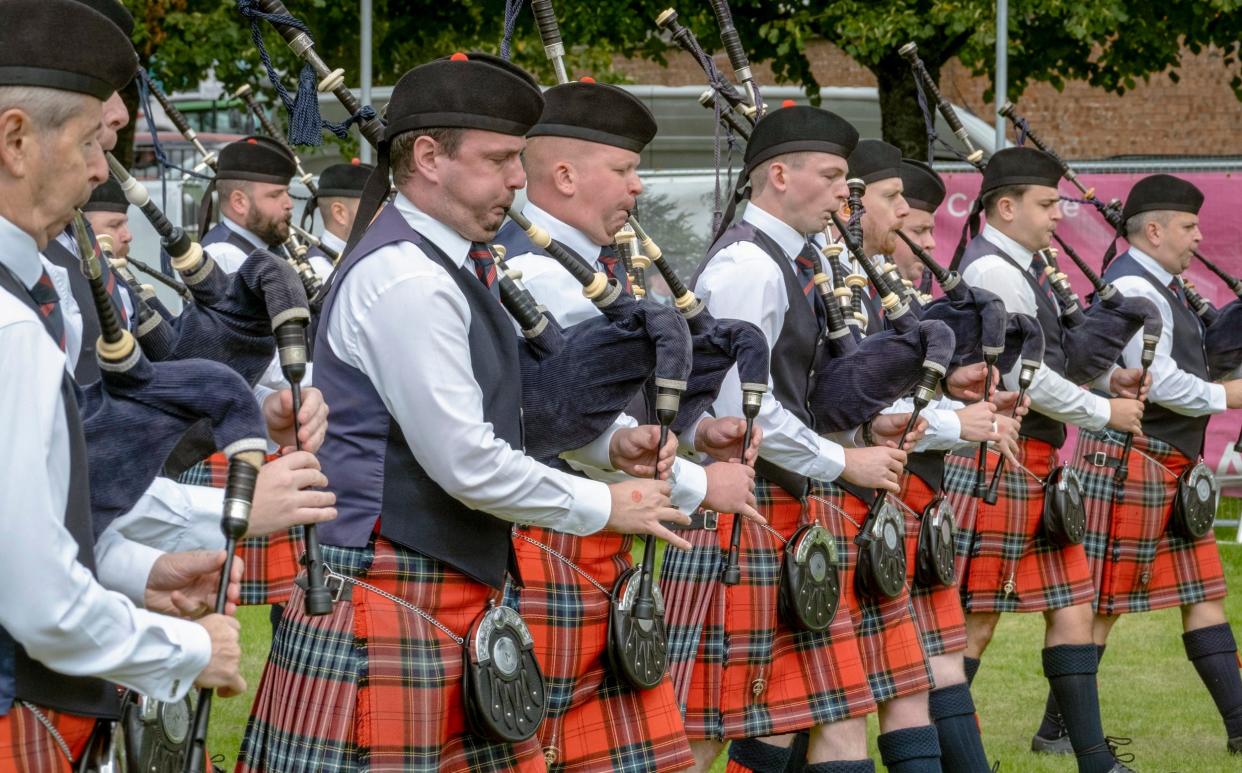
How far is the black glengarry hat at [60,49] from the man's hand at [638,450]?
4.50 feet

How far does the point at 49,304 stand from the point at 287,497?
1.32 feet

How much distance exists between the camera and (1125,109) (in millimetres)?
19281

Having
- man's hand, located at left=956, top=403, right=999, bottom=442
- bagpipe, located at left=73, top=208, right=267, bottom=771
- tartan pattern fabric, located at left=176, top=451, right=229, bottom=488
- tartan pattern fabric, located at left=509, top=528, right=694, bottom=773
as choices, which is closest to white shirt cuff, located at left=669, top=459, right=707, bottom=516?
tartan pattern fabric, located at left=509, top=528, right=694, bottom=773

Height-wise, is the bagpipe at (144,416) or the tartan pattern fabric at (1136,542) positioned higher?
the bagpipe at (144,416)

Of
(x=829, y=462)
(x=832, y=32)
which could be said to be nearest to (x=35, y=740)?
(x=829, y=462)

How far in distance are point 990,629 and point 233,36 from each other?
7111 mm

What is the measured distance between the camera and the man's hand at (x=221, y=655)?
2.04 metres

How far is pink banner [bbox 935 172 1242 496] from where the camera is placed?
846 cm

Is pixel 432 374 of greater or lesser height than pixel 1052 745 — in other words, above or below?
above

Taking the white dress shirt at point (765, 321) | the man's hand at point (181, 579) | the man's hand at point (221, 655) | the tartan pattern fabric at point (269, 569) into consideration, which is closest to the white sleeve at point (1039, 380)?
the white dress shirt at point (765, 321)

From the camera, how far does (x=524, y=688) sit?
9.52ft

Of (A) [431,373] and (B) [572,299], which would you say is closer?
(A) [431,373]

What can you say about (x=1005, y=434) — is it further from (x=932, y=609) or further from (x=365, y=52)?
(x=365, y=52)

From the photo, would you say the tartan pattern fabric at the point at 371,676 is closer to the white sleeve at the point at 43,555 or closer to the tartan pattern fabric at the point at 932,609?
the white sleeve at the point at 43,555
